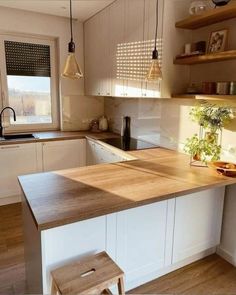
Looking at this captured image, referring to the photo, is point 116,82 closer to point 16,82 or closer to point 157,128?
point 157,128

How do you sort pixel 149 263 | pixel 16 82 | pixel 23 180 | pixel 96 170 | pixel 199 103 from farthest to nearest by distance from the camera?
pixel 16 82
pixel 199 103
pixel 96 170
pixel 149 263
pixel 23 180

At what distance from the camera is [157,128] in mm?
2920

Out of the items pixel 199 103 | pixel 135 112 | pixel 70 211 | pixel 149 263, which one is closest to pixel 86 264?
pixel 70 211

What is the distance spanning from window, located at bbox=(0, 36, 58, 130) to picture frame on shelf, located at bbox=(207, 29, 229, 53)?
248 cm

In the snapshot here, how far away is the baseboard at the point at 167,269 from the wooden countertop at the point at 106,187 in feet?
2.50

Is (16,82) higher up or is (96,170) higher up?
(16,82)

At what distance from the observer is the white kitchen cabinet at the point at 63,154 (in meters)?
3.37

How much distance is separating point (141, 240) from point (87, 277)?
0.57 meters

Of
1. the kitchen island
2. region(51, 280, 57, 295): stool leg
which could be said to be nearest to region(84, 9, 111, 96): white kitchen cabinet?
the kitchen island

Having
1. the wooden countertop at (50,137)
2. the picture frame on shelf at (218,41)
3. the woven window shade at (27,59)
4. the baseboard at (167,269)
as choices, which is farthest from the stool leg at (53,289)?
the woven window shade at (27,59)

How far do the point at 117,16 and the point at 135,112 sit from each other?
1.18 metres

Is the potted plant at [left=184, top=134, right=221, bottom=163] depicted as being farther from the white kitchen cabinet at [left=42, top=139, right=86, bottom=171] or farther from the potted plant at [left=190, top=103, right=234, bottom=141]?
the white kitchen cabinet at [left=42, top=139, right=86, bottom=171]

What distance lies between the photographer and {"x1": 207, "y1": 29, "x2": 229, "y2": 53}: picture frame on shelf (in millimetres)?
2064

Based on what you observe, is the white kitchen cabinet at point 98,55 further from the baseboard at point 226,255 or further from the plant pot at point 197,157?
the baseboard at point 226,255
